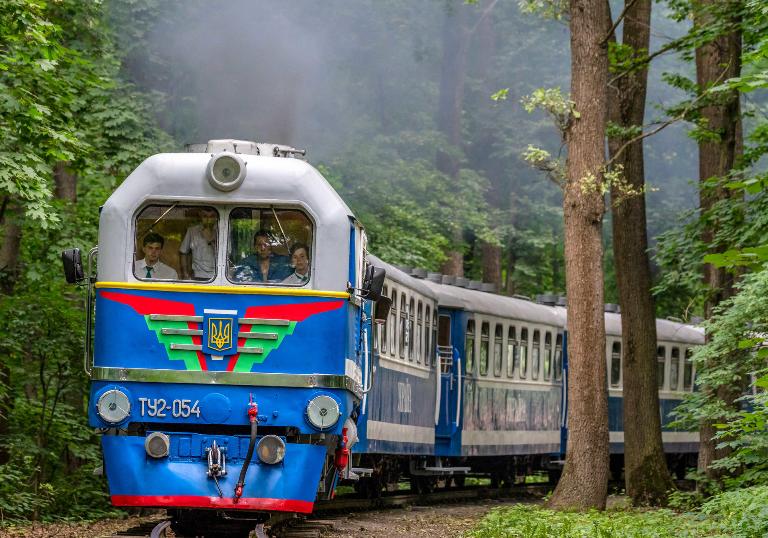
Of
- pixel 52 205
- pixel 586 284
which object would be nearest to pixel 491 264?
pixel 586 284

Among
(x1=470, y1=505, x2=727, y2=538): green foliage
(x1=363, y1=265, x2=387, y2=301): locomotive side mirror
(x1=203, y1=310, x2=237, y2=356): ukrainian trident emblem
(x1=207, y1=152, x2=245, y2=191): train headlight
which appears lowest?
(x1=470, y1=505, x2=727, y2=538): green foliage

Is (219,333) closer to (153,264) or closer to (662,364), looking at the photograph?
(153,264)

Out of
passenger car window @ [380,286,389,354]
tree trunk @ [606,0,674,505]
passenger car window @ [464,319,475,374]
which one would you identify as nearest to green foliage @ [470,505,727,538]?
passenger car window @ [380,286,389,354]

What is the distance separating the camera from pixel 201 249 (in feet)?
34.4

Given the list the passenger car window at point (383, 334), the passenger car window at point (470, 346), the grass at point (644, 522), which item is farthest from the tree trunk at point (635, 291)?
the passenger car window at point (383, 334)

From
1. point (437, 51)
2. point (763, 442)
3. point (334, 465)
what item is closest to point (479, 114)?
point (437, 51)

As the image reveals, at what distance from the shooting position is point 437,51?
3766 cm

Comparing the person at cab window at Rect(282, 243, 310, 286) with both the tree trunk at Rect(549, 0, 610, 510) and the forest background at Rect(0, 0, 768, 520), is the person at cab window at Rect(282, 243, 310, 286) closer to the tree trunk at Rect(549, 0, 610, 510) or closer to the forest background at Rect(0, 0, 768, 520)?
the forest background at Rect(0, 0, 768, 520)

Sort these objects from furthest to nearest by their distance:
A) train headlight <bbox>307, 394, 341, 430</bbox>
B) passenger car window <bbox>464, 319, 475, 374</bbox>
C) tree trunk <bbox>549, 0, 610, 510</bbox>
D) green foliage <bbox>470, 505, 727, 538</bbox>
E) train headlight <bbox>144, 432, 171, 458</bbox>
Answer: passenger car window <bbox>464, 319, 475, 374</bbox>
tree trunk <bbox>549, 0, 610, 510</bbox>
green foliage <bbox>470, 505, 727, 538</bbox>
train headlight <bbox>307, 394, 341, 430</bbox>
train headlight <bbox>144, 432, 171, 458</bbox>

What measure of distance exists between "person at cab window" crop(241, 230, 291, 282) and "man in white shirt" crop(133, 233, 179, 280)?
573mm

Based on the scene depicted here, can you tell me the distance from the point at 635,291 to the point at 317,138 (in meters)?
10.7

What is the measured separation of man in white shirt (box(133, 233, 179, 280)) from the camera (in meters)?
10.4

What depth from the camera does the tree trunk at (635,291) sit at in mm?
18828

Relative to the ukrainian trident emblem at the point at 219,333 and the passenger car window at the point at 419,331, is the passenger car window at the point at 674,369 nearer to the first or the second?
the passenger car window at the point at 419,331
